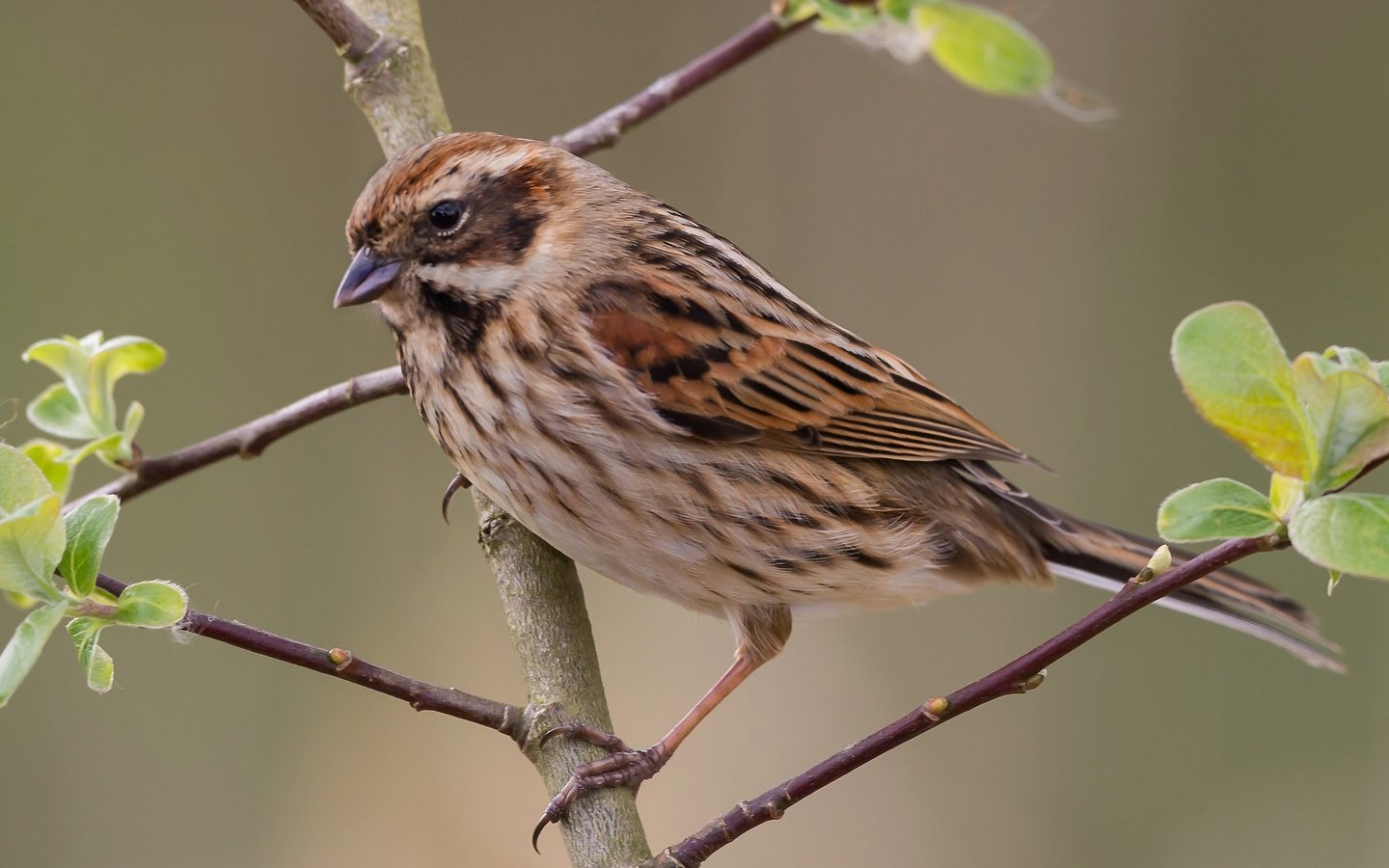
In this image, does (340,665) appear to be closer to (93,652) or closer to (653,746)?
(93,652)

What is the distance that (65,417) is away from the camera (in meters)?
2.31

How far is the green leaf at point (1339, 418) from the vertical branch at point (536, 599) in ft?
4.09

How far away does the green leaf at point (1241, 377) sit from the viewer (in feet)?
4.78

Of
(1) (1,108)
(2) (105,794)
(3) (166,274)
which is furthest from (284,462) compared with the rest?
(1) (1,108)

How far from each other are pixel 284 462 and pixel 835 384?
3.40 meters

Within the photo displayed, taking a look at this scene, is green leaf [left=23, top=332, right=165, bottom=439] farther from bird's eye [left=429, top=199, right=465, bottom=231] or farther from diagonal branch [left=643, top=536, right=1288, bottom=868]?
diagonal branch [left=643, top=536, right=1288, bottom=868]

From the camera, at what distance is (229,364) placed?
6047 mm

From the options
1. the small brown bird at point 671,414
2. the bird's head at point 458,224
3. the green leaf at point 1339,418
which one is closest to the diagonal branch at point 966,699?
the green leaf at point 1339,418

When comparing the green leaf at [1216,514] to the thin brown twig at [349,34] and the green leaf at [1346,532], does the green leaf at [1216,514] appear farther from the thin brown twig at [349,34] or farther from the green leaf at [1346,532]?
the thin brown twig at [349,34]

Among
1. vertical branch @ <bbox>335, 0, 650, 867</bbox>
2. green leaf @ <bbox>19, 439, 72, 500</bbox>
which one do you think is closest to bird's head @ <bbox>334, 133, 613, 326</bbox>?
vertical branch @ <bbox>335, 0, 650, 867</bbox>

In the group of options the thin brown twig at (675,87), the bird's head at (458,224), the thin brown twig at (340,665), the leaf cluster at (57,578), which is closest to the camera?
the leaf cluster at (57,578)

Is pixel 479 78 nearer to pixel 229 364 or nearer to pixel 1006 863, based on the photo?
pixel 229 364

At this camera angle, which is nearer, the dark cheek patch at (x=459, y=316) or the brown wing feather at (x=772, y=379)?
the dark cheek patch at (x=459, y=316)

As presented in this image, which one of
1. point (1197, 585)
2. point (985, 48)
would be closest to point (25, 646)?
point (985, 48)
